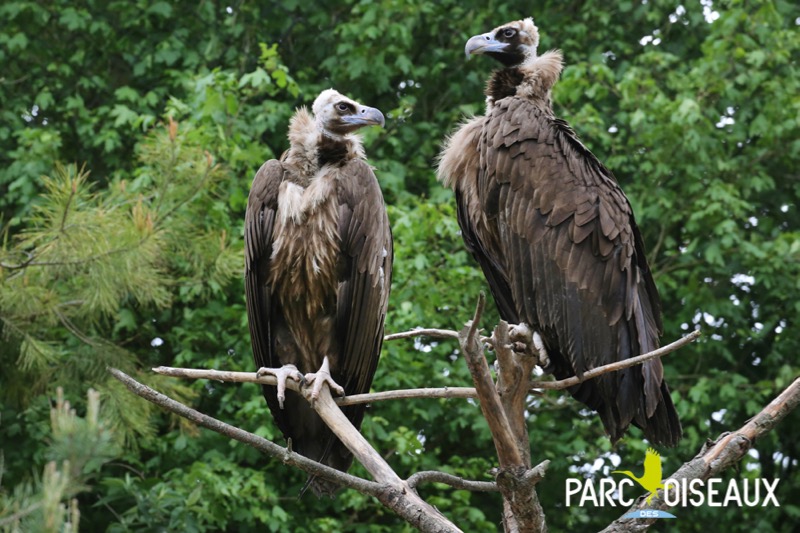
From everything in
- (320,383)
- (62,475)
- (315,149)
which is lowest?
(62,475)

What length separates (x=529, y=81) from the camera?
513 centimetres

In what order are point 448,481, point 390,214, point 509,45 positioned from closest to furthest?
point 448,481 < point 509,45 < point 390,214

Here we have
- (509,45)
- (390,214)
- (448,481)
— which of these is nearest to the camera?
(448,481)

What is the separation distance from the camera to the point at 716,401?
796 centimetres

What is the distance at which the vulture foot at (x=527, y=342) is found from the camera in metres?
4.36

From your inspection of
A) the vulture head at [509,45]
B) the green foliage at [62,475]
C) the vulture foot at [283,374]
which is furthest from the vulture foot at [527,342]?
the green foliage at [62,475]

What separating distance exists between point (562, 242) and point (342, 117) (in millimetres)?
985

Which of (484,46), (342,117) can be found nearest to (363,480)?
(342,117)

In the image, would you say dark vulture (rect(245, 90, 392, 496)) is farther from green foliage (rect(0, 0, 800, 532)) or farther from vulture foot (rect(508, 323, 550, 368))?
green foliage (rect(0, 0, 800, 532))

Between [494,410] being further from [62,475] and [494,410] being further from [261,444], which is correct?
[62,475]

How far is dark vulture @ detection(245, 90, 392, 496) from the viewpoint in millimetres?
4551

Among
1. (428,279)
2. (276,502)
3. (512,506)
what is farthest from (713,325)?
(512,506)

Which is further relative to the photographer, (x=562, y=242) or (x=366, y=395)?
(x=562, y=242)

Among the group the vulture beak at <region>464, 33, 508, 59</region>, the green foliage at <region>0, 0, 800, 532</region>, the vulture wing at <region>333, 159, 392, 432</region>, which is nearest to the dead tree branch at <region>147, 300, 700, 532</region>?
the vulture wing at <region>333, 159, 392, 432</region>
